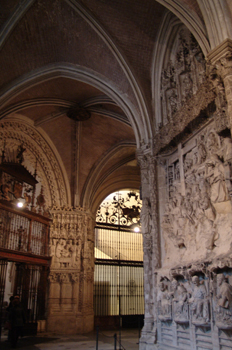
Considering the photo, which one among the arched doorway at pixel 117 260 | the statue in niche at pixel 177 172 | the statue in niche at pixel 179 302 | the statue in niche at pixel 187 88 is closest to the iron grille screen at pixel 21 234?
the arched doorway at pixel 117 260

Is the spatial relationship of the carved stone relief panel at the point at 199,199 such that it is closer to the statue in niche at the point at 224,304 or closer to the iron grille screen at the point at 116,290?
the statue in niche at the point at 224,304

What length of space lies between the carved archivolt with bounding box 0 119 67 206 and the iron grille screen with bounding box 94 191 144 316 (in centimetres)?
384

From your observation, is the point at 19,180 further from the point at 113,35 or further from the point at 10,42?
the point at 113,35

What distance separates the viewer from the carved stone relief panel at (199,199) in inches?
220

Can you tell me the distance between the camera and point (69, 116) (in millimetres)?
12234

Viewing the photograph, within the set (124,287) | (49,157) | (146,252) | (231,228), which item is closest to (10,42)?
(49,157)

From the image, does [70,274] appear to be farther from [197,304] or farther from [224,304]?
[224,304]

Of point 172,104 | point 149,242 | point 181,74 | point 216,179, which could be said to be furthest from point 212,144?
point 149,242

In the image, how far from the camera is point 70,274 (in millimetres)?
12461

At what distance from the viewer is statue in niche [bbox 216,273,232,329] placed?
16.4 feet

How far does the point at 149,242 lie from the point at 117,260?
8909mm

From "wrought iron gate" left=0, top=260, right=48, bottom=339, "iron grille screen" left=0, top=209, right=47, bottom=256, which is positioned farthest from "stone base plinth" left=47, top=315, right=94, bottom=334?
"iron grille screen" left=0, top=209, right=47, bottom=256

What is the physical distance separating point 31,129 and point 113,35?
202 inches

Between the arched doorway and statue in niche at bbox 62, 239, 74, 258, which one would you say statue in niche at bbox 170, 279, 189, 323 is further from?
the arched doorway
